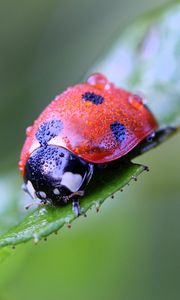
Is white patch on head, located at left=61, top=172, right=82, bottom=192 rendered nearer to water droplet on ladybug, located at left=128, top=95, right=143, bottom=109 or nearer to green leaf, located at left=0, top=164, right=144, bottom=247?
green leaf, located at left=0, top=164, right=144, bottom=247

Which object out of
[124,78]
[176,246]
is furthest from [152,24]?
[176,246]

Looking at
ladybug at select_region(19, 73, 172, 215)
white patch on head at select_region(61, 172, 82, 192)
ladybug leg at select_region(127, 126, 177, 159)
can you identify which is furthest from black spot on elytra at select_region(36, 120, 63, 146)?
ladybug leg at select_region(127, 126, 177, 159)

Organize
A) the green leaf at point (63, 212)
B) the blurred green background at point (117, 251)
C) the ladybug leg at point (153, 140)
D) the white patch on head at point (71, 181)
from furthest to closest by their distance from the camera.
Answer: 1. the blurred green background at point (117, 251)
2. the ladybug leg at point (153, 140)
3. the white patch on head at point (71, 181)
4. the green leaf at point (63, 212)

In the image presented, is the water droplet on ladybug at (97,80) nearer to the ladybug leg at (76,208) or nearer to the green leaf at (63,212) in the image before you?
the green leaf at (63,212)

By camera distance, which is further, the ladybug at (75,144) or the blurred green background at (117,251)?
the blurred green background at (117,251)

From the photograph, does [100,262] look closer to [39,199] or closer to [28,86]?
[39,199]

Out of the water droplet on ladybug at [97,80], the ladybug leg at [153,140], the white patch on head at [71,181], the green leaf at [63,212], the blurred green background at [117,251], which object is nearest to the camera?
the green leaf at [63,212]

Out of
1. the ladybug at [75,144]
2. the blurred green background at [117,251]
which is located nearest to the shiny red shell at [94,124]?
the ladybug at [75,144]
